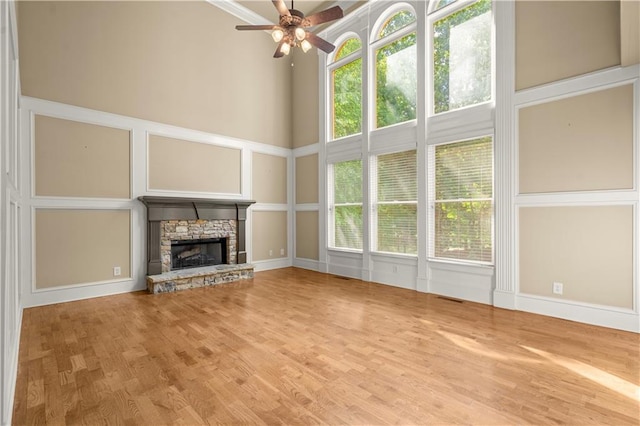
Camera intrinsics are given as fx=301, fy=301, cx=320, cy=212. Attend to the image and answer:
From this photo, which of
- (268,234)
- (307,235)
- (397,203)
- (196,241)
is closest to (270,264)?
(268,234)

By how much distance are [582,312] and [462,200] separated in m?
1.88

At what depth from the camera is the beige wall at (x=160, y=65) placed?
13.8 ft

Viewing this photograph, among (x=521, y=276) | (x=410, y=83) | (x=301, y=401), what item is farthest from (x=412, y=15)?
(x=301, y=401)

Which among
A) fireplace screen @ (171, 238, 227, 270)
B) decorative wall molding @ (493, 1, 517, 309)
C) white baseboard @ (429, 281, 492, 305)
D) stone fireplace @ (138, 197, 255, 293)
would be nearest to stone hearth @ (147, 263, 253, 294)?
stone fireplace @ (138, 197, 255, 293)

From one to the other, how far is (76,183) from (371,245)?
4775 mm

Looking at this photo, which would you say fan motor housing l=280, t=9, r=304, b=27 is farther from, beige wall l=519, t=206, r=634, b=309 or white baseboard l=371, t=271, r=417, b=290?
white baseboard l=371, t=271, r=417, b=290

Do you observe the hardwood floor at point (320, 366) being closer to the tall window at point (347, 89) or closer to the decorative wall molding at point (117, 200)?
the decorative wall molding at point (117, 200)

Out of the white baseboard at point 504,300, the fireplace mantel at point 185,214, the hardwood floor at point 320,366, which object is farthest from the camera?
the fireplace mantel at point 185,214

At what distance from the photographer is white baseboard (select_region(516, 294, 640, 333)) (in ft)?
10.3

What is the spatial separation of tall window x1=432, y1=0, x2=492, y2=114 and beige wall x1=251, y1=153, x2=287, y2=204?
3649 mm

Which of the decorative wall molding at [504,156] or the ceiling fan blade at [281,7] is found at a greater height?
the ceiling fan blade at [281,7]

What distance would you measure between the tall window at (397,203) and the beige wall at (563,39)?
187 cm

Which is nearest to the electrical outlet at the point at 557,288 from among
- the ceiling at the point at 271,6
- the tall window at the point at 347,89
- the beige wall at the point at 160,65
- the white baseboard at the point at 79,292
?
the tall window at the point at 347,89

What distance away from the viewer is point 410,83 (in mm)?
5102
